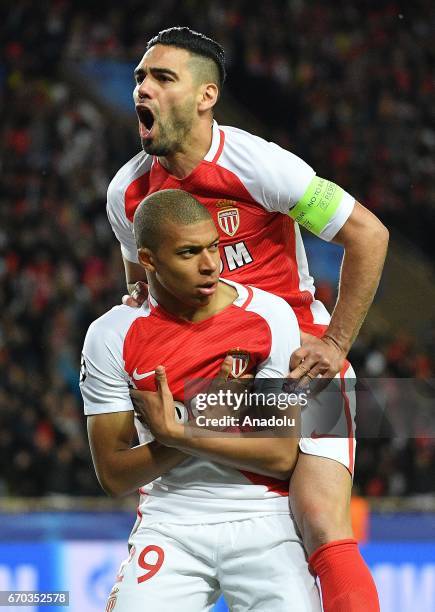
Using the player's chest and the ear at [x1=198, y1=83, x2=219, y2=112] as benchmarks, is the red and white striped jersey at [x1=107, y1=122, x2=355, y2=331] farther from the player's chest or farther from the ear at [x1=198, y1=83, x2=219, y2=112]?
the player's chest

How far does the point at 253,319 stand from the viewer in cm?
312

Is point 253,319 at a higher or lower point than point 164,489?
higher

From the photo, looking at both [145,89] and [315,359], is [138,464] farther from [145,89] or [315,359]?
[145,89]

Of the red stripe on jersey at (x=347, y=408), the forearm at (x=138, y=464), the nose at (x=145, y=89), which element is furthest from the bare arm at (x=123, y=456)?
the nose at (x=145, y=89)

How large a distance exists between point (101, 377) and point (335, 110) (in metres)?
9.63

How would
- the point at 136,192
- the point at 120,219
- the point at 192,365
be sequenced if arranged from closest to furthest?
the point at 192,365, the point at 136,192, the point at 120,219

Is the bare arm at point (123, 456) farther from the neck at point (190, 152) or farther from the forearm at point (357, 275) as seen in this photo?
the neck at point (190, 152)

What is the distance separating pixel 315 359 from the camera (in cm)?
321

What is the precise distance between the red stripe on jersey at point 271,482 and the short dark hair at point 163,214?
2.38 feet

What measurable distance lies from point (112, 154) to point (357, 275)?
8.15 m

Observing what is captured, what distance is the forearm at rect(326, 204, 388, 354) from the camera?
3.39m

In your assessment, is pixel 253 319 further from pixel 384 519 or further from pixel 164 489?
pixel 384 519

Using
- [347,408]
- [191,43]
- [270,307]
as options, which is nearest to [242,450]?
[270,307]

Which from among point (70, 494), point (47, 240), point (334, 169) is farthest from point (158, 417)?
point (334, 169)
